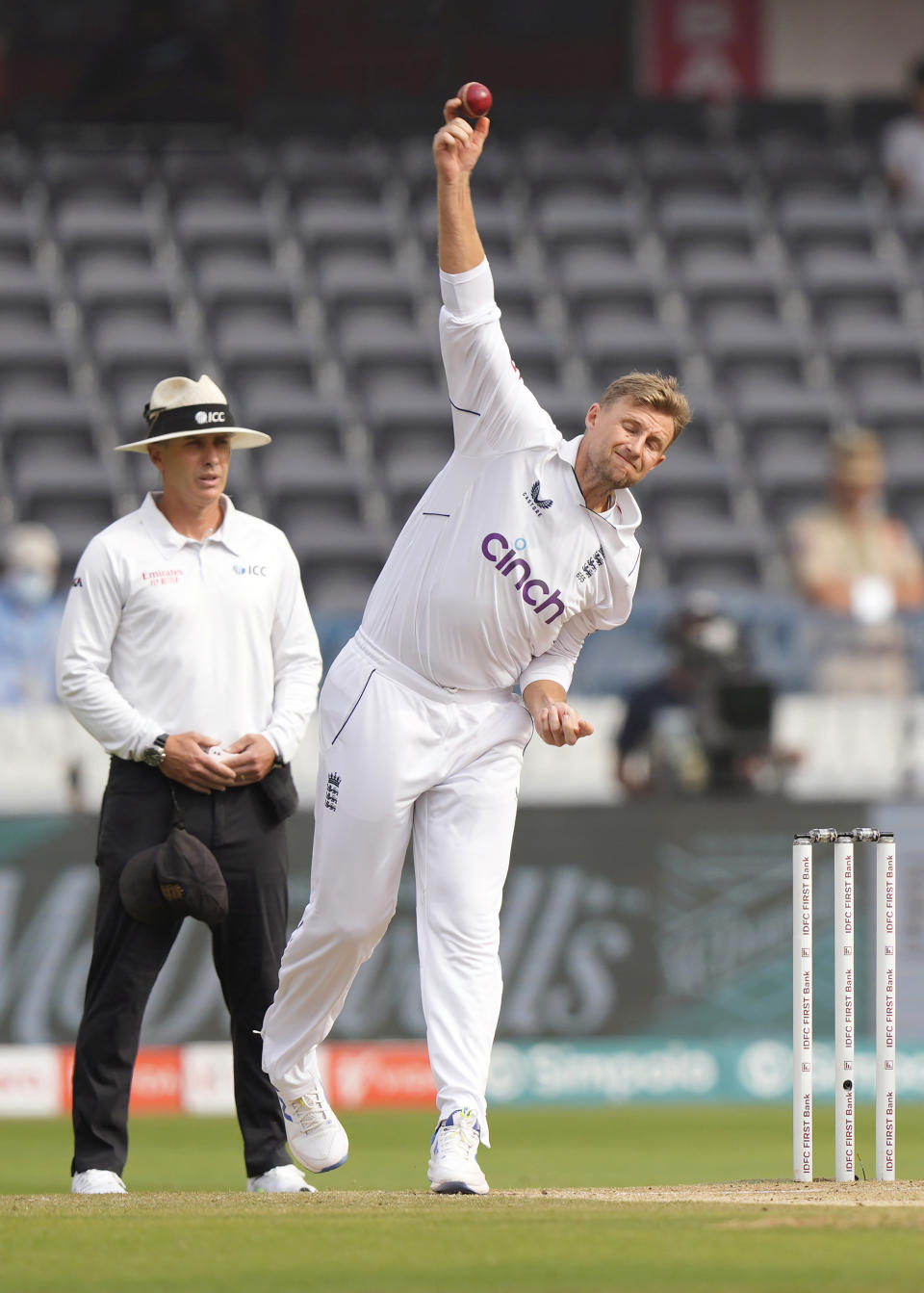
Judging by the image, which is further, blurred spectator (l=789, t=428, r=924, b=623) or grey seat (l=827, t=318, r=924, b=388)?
grey seat (l=827, t=318, r=924, b=388)

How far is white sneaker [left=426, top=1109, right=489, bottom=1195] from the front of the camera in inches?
214

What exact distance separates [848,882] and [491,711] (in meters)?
1.08

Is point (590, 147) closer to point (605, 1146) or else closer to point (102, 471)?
point (102, 471)

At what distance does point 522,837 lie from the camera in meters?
10.3

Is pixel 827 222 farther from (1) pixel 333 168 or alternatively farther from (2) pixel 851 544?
(2) pixel 851 544

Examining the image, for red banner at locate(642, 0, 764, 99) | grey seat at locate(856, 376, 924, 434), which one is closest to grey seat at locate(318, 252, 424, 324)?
grey seat at locate(856, 376, 924, 434)

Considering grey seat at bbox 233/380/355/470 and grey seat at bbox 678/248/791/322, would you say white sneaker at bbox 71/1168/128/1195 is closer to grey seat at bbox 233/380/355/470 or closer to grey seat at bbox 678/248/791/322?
grey seat at bbox 233/380/355/470

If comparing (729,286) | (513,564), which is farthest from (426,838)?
(729,286)

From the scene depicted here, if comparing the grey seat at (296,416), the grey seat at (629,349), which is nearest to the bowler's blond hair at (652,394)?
the grey seat at (296,416)

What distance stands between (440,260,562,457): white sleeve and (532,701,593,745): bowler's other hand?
0.68m

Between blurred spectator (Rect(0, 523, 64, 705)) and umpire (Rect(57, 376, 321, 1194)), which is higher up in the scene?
blurred spectator (Rect(0, 523, 64, 705))

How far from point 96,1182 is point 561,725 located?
1.84m

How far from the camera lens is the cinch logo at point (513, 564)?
5.54 m

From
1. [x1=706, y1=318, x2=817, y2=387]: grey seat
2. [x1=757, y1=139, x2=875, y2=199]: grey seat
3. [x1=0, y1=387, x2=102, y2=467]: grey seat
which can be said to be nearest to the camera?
[x1=0, y1=387, x2=102, y2=467]: grey seat
